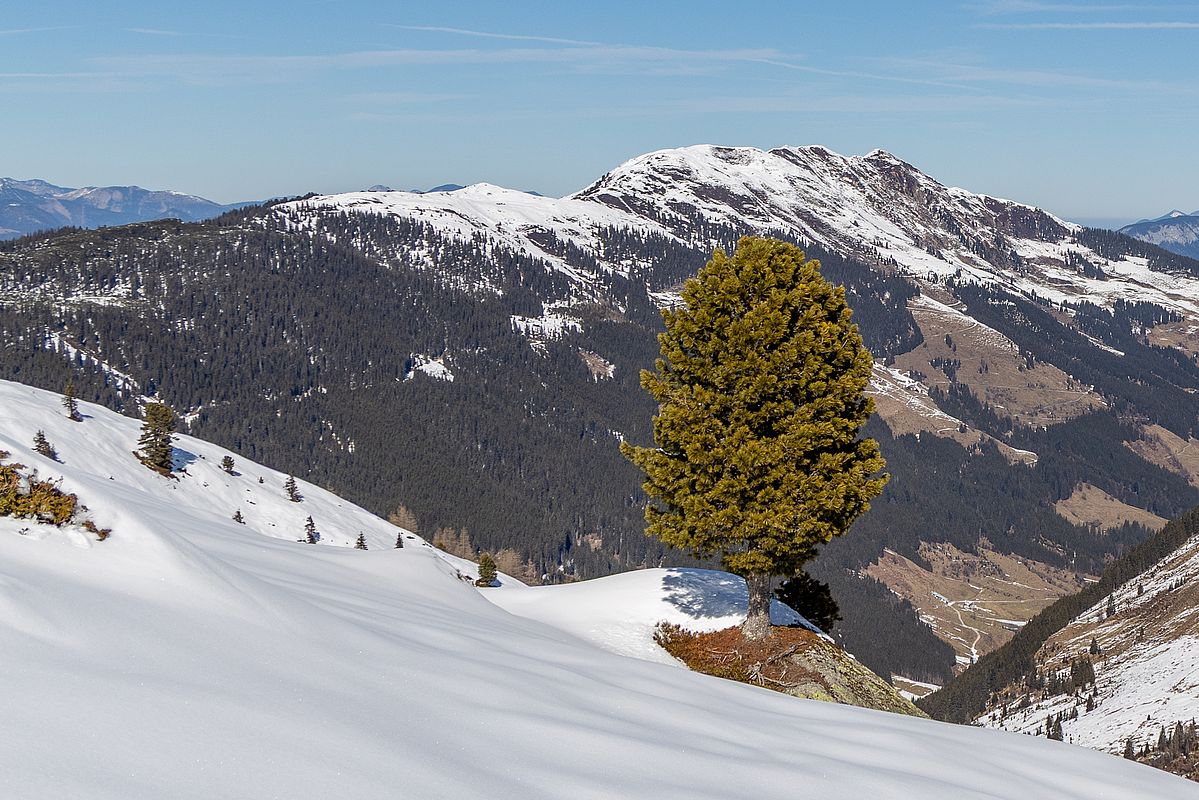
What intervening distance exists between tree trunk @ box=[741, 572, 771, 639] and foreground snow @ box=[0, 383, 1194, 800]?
415 inches

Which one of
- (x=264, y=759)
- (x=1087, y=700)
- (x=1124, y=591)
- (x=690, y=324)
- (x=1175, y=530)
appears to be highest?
(x=690, y=324)

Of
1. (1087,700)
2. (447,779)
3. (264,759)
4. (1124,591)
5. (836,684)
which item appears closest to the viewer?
(264,759)

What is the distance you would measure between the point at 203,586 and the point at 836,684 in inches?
692

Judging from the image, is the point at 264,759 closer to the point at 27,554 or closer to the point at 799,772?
the point at 27,554

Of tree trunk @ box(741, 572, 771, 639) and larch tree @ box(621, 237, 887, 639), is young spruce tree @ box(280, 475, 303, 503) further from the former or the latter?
larch tree @ box(621, 237, 887, 639)

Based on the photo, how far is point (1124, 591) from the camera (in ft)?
579

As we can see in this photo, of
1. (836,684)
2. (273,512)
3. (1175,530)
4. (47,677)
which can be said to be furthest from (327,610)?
(1175,530)

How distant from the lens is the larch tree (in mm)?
21109

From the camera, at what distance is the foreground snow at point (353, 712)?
5.53m

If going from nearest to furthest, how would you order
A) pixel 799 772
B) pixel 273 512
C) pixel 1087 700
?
1. pixel 799 772
2. pixel 273 512
3. pixel 1087 700

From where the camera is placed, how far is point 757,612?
2348 cm

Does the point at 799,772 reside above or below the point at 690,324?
below

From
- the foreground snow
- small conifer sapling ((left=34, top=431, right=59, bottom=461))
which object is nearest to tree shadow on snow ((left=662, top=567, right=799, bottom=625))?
the foreground snow

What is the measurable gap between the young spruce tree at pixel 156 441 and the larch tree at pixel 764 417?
77.9m
